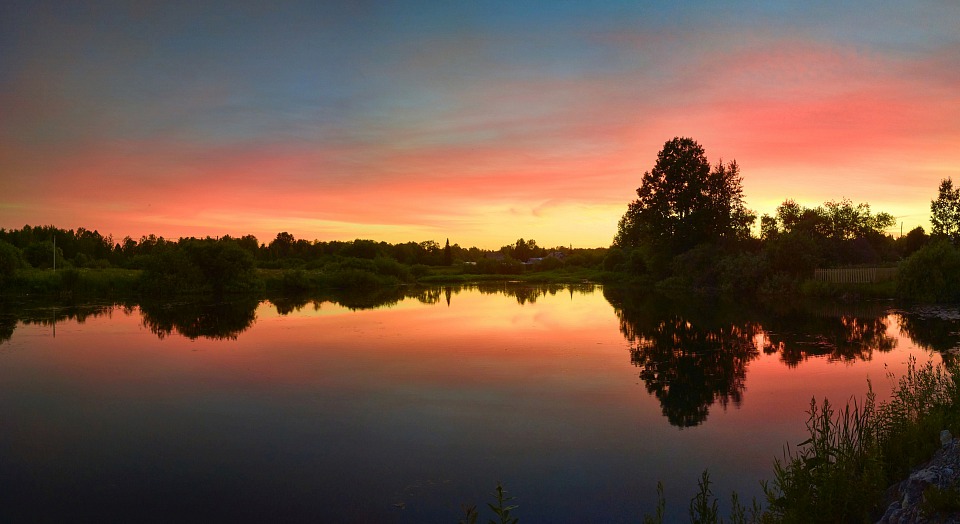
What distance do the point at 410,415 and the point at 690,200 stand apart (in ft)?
138

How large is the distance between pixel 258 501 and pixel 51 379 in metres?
9.24

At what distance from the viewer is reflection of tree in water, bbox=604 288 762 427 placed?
32.6 ft

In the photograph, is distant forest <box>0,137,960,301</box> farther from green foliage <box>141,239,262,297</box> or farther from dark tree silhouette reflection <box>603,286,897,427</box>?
dark tree silhouette reflection <box>603,286,897,427</box>

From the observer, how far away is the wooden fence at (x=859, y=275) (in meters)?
31.3

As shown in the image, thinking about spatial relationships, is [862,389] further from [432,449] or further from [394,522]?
[394,522]

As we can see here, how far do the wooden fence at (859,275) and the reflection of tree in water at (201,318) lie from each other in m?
31.0

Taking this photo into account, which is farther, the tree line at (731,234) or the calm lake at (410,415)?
the tree line at (731,234)

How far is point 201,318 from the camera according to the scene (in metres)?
24.4

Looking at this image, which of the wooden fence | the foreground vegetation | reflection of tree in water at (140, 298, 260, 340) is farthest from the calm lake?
the wooden fence

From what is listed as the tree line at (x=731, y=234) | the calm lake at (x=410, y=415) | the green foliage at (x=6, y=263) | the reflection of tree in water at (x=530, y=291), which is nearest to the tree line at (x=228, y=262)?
the green foliage at (x=6, y=263)

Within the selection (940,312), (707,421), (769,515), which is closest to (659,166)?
(940,312)

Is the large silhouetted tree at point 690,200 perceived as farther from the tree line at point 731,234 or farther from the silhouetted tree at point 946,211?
the silhouetted tree at point 946,211

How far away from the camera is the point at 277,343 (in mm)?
17219

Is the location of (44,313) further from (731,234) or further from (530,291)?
(731,234)
